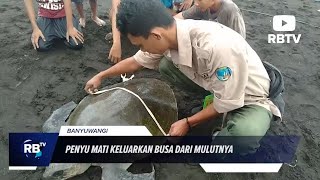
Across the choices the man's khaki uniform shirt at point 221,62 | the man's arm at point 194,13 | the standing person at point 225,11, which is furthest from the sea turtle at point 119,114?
the man's arm at point 194,13

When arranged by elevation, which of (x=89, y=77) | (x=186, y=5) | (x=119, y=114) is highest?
(x=186, y=5)

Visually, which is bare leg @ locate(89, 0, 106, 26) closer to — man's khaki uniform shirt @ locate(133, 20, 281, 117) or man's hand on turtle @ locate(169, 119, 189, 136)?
man's khaki uniform shirt @ locate(133, 20, 281, 117)

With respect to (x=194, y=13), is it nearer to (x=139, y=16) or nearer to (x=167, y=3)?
(x=167, y=3)

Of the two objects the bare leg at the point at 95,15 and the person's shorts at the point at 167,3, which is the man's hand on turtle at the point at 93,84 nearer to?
the person's shorts at the point at 167,3

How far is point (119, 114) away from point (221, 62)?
2.14ft

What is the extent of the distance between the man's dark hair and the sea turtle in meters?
0.54

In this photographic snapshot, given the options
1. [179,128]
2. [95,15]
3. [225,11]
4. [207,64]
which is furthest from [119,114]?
[95,15]

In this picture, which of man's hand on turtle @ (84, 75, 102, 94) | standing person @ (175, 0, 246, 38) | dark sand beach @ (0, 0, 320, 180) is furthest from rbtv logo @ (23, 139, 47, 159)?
standing person @ (175, 0, 246, 38)

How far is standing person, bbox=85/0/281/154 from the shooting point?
1.56 m

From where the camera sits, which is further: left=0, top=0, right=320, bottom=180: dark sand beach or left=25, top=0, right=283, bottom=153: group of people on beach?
left=0, top=0, right=320, bottom=180: dark sand beach

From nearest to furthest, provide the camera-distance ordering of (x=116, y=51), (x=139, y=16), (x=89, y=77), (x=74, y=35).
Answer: (x=139, y=16) < (x=116, y=51) < (x=89, y=77) < (x=74, y=35)

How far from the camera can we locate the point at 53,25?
10.8ft

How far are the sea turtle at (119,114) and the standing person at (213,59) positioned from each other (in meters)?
0.19

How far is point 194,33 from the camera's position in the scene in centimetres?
178
